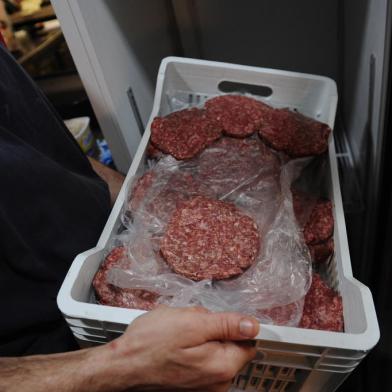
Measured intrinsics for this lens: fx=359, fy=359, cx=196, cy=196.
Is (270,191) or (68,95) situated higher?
(270,191)

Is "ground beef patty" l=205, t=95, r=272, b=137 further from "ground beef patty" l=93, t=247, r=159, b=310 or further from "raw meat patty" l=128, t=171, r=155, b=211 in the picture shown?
"ground beef patty" l=93, t=247, r=159, b=310

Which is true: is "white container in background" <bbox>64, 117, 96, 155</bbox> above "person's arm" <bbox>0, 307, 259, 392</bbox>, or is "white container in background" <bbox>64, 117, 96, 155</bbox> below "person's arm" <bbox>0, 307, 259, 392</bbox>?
below

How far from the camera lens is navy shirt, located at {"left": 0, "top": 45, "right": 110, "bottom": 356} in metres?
0.77

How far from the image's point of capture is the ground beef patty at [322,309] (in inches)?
27.4

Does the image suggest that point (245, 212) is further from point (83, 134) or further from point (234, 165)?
point (83, 134)

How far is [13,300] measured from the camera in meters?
0.77

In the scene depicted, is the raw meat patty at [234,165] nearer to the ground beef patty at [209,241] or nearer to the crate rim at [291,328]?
the ground beef patty at [209,241]

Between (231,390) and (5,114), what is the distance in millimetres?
802

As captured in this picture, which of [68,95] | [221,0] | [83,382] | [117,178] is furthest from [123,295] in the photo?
[68,95]

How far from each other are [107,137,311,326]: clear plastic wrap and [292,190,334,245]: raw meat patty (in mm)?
28

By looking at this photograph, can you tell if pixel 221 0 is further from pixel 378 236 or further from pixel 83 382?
pixel 83 382

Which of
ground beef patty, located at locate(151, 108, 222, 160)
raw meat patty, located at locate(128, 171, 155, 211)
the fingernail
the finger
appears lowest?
the finger

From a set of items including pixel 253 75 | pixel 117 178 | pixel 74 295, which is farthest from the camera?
pixel 117 178

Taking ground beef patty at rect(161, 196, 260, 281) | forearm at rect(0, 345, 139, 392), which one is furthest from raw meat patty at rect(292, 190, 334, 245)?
forearm at rect(0, 345, 139, 392)
